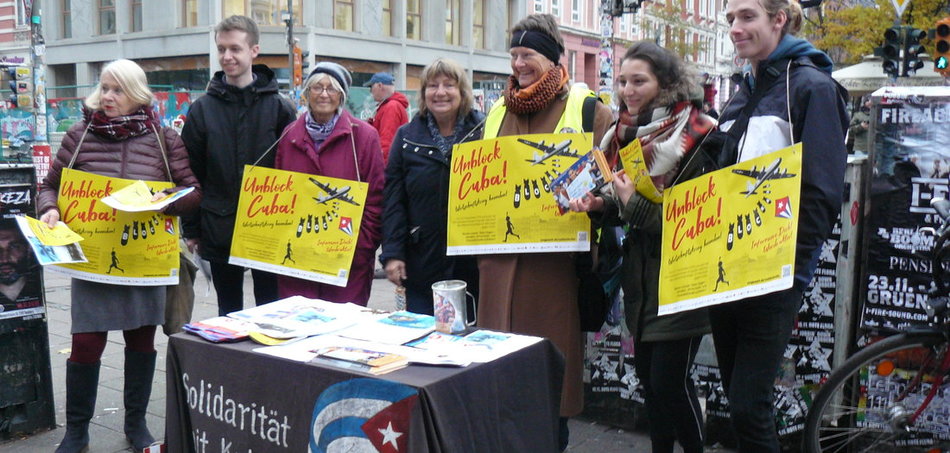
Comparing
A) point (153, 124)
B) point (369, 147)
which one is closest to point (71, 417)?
point (153, 124)

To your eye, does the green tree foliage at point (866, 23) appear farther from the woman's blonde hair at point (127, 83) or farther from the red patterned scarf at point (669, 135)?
the woman's blonde hair at point (127, 83)

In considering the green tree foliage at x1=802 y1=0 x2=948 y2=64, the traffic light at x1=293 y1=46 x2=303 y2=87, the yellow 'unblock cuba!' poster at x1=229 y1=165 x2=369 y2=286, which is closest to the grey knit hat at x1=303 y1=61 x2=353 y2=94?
the yellow 'unblock cuba!' poster at x1=229 y1=165 x2=369 y2=286

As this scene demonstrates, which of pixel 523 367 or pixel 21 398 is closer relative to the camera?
pixel 523 367

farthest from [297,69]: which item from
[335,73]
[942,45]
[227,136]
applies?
[335,73]

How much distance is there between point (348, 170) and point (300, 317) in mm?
1186

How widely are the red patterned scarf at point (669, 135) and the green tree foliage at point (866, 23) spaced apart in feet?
74.7

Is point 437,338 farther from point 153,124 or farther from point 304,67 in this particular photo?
point 304,67

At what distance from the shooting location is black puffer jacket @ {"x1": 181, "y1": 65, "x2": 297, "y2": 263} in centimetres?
423

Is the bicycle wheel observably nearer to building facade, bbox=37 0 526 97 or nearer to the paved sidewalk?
the paved sidewalk

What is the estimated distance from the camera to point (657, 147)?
3.08 meters

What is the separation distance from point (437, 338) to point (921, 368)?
7.00ft

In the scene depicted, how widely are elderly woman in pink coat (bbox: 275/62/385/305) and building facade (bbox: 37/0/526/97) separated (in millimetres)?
24223

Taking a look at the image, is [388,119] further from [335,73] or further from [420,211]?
[420,211]

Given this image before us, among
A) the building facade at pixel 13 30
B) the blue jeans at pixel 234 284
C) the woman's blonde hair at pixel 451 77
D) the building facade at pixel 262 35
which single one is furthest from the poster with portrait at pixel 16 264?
the building facade at pixel 13 30
